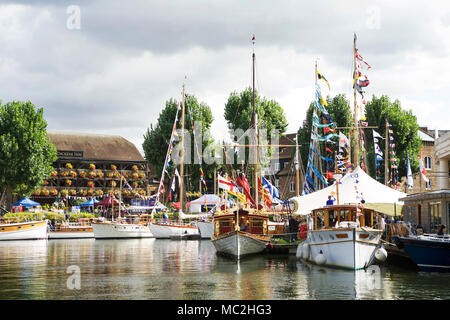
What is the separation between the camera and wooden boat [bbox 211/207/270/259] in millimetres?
31766

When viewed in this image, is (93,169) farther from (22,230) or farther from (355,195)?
(355,195)

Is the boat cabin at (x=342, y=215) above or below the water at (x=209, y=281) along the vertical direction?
above

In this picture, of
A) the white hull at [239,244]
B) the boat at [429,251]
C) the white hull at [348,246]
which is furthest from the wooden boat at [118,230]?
the boat at [429,251]

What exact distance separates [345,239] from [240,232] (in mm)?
8864

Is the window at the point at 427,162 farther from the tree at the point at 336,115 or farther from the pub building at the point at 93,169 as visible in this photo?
the pub building at the point at 93,169

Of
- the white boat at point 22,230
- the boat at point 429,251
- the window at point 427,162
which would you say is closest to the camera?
the boat at point 429,251

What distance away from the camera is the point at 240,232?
104 ft

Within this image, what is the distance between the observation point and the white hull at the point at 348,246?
23953 mm

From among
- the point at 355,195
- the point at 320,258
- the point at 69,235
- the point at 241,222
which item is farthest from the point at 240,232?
the point at 69,235

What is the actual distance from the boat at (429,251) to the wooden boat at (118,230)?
3781 centimetres

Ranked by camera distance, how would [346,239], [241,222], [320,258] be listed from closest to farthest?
[346,239] < [320,258] < [241,222]

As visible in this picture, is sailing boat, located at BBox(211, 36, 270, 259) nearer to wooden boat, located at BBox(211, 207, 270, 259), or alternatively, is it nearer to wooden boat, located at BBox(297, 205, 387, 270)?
wooden boat, located at BBox(211, 207, 270, 259)

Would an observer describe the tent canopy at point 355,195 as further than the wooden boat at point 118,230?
No

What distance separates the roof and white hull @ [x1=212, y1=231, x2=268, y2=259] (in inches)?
2070
